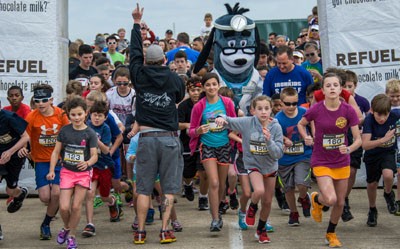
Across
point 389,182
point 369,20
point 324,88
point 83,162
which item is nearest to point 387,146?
point 389,182

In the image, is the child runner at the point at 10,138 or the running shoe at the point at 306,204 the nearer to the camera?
the child runner at the point at 10,138

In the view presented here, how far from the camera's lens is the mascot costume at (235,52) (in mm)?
12906

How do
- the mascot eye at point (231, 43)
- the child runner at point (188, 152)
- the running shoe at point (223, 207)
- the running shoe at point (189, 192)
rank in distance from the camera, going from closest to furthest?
the running shoe at point (223, 207) → the child runner at point (188, 152) → the running shoe at point (189, 192) → the mascot eye at point (231, 43)

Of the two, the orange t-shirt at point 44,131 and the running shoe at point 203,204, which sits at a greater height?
the orange t-shirt at point 44,131

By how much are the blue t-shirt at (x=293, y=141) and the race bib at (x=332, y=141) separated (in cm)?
106

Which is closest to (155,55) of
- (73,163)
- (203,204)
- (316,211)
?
(73,163)

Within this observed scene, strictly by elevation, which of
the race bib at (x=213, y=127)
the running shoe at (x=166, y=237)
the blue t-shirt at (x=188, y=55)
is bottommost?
the running shoe at (x=166, y=237)

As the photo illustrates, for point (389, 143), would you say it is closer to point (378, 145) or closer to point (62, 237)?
point (378, 145)

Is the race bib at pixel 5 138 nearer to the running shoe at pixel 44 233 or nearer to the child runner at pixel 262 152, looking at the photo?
the running shoe at pixel 44 233

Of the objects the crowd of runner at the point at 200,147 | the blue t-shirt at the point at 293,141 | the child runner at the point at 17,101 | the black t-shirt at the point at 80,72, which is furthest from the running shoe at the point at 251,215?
the black t-shirt at the point at 80,72

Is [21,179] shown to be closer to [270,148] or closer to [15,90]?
[15,90]

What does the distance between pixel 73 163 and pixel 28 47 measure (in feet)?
14.0

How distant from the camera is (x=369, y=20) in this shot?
12117mm

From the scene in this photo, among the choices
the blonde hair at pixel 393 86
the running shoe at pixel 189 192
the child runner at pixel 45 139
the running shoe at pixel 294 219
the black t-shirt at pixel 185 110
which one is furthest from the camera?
the running shoe at pixel 189 192
